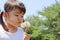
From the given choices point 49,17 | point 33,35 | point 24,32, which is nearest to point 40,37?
point 33,35

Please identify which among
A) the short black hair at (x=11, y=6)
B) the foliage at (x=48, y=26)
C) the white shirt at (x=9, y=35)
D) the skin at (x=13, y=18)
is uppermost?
the foliage at (x=48, y=26)

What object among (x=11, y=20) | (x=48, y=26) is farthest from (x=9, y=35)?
(x=48, y=26)

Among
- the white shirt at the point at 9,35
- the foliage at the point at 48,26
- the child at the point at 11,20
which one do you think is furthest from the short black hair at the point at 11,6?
the foliage at the point at 48,26

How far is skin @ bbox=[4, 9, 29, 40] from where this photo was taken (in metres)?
1.58

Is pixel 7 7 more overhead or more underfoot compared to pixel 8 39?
more overhead

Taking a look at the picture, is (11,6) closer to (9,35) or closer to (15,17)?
(15,17)

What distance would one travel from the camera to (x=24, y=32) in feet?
5.53

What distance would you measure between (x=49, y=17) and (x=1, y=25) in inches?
533

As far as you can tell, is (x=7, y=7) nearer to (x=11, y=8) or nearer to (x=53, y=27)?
(x=11, y=8)

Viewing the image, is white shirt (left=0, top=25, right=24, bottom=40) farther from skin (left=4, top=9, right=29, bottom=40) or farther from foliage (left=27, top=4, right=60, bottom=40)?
foliage (left=27, top=4, right=60, bottom=40)

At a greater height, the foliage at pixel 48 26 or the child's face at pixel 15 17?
the foliage at pixel 48 26

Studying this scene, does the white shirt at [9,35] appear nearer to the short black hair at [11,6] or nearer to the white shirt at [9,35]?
the white shirt at [9,35]

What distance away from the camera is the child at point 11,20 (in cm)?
158

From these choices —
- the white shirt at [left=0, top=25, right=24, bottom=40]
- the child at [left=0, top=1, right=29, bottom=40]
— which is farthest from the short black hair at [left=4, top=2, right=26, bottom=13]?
the white shirt at [left=0, top=25, right=24, bottom=40]
